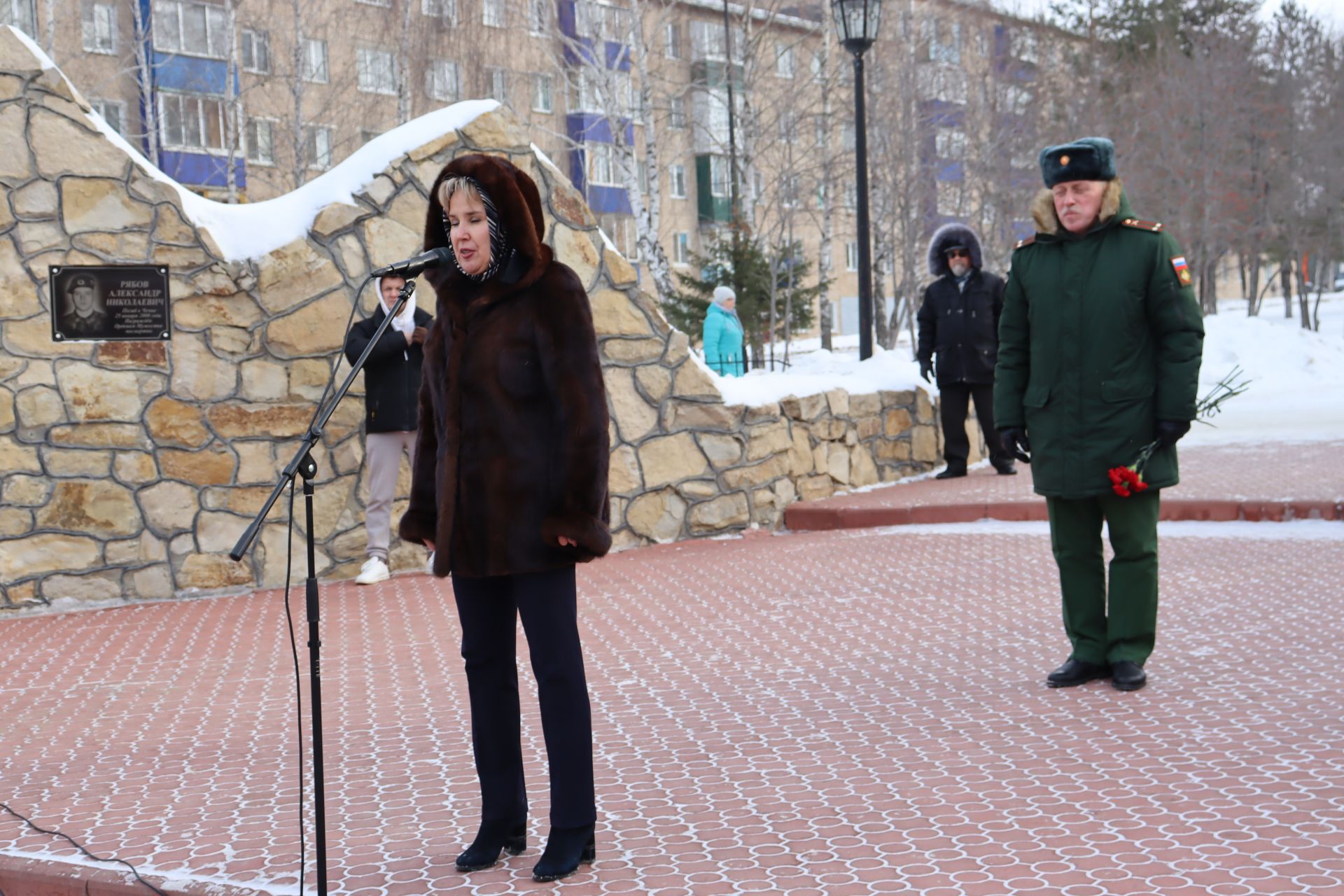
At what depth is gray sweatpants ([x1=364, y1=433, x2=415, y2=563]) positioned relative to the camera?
9.16 metres

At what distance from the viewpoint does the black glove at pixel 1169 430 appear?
5340mm

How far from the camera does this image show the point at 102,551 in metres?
8.88

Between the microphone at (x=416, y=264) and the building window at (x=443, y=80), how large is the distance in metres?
28.2

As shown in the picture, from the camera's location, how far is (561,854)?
3.77m

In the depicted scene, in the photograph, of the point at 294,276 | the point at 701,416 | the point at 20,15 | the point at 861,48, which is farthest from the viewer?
the point at 20,15

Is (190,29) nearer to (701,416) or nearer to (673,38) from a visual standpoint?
(673,38)

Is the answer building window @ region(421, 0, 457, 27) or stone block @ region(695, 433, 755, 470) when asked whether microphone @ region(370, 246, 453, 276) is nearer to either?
stone block @ region(695, 433, 755, 470)

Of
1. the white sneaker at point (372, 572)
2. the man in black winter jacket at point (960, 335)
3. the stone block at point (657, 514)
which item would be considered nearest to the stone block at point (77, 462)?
the white sneaker at point (372, 572)

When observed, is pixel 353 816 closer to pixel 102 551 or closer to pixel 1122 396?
pixel 1122 396

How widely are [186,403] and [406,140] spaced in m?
2.31

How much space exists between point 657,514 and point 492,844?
Answer: 6.66 m

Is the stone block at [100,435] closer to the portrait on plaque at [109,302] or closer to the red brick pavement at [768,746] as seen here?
the portrait on plaque at [109,302]

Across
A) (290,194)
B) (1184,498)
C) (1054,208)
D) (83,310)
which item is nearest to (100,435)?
(83,310)

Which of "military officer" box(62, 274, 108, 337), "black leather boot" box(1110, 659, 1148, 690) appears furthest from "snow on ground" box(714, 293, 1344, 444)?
"black leather boot" box(1110, 659, 1148, 690)
